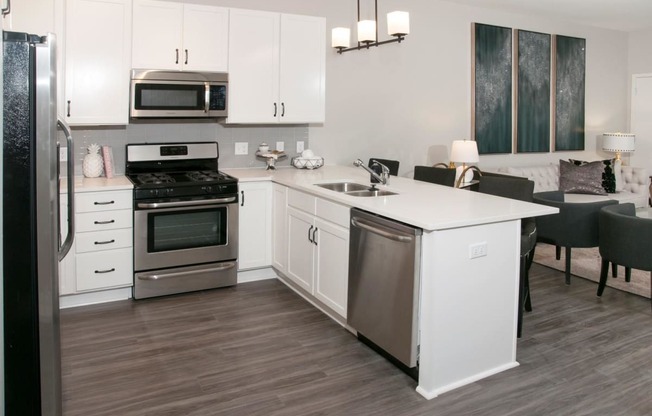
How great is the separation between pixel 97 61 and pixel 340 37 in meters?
2.10

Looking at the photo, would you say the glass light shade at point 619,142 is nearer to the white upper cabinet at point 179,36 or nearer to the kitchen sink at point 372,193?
the kitchen sink at point 372,193

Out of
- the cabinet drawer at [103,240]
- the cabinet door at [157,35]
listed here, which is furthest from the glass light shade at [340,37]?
the cabinet drawer at [103,240]

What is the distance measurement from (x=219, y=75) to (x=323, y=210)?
4.86 ft

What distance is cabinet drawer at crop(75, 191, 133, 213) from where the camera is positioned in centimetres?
390

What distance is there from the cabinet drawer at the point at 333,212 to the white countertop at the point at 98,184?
1.38 meters

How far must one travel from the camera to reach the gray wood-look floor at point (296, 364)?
9.00 feet

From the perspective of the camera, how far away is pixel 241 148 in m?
4.99

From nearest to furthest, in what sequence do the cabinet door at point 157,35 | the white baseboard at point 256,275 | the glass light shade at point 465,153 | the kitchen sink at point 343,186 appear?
1. the cabinet door at point 157,35
2. the kitchen sink at point 343,186
3. the white baseboard at point 256,275
4. the glass light shade at point 465,153

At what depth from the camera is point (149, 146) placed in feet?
14.9

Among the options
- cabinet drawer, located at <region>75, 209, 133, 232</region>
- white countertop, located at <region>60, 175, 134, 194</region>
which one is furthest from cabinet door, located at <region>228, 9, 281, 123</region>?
cabinet drawer, located at <region>75, 209, 133, 232</region>

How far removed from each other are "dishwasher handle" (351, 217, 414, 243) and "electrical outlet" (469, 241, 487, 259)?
12.8 inches

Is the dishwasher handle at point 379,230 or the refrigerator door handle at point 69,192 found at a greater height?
the refrigerator door handle at point 69,192

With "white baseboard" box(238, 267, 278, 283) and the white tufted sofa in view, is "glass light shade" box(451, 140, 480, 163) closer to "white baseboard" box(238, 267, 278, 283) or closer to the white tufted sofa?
the white tufted sofa

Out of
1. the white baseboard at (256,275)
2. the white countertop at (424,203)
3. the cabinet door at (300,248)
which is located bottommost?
the white baseboard at (256,275)
